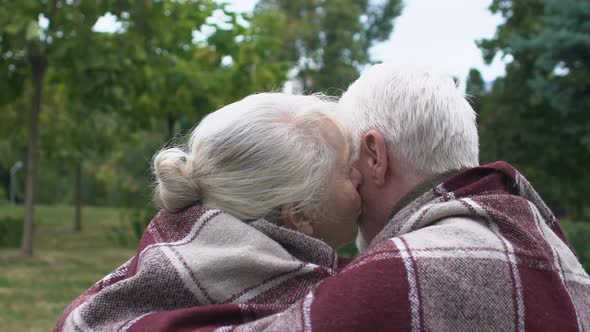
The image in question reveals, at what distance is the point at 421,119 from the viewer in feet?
6.41

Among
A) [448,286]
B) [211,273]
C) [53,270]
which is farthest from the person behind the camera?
[53,270]

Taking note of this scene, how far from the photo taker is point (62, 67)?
35.9 ft

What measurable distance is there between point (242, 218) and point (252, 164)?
13 centimetres

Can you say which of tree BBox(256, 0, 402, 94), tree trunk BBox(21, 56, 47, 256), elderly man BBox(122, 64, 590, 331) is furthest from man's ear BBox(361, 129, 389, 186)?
tree BBox(256, 0, 402, 94)

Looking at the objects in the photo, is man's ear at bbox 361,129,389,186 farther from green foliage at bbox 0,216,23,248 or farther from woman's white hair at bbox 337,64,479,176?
green foliage at bbox 0,216,23,248

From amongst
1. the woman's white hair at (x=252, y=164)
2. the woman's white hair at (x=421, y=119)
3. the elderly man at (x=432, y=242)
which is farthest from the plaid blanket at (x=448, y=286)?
the woman's white hair at (x=252, y=164)

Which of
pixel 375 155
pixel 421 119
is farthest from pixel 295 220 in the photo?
pixel 421 119

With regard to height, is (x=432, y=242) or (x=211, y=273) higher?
(x=432, y=242)

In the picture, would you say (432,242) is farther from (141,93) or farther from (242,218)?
(141,93)

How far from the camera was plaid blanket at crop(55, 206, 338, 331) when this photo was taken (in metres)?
1.80

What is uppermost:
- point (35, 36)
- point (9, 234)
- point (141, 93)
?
point (35, 36)

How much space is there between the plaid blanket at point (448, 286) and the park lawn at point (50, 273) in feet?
18.0

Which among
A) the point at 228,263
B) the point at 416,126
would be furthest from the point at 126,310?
the point at 416,126

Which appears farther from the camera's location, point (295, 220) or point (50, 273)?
point (50, 273)
